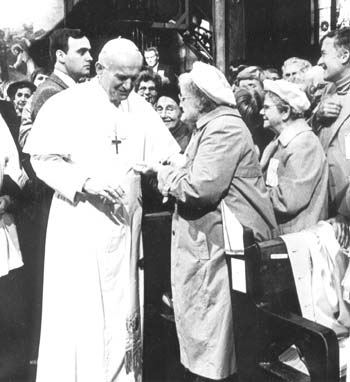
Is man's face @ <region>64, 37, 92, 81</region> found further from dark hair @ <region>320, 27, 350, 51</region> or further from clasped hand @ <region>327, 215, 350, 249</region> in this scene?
clasped hand @ <region>327, 215, 350, 249</region>

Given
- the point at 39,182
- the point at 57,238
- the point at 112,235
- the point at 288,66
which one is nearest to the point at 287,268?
the point at 112,235

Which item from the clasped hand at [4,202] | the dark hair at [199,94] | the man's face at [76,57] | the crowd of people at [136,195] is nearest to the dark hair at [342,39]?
the crowd of people at [136,195]

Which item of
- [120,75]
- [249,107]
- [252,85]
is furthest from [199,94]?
[252,85]

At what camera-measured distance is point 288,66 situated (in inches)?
206

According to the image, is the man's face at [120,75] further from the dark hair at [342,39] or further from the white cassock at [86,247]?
the dark hair at [342,39]

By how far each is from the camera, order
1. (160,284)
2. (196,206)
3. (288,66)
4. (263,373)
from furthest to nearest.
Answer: (288,66) → (160,284) → (196,206) → (263,373)

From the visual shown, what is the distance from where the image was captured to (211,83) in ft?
10.3

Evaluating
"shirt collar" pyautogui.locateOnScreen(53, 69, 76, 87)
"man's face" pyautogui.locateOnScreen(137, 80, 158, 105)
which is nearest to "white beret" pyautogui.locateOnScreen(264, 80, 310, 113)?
"shirt collar" pyautogui.locateOnScreen(53, 69, 76, 87)

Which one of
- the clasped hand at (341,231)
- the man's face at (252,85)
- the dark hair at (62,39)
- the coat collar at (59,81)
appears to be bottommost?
the clasped hand at (341,231)

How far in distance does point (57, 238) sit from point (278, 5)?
18.7 feet

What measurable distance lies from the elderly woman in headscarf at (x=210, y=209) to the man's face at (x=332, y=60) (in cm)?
109

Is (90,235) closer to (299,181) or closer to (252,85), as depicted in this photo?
(299,181)

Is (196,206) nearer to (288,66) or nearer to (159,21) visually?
(288,66)

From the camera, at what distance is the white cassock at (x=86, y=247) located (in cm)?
339
